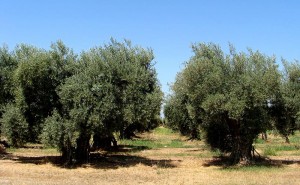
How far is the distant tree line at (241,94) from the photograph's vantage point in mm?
25547

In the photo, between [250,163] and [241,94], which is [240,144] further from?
[241,94]

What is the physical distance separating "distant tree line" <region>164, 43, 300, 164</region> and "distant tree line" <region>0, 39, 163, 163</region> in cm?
368

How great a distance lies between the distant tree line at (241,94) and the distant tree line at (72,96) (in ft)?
12.1

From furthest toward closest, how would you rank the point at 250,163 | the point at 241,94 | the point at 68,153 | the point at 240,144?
the point at 68,153, the point at 240,144, the point at 250,163, the point at 241,94

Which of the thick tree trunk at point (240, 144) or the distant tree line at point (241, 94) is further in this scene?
the thick tree trunk at point (240, 144)

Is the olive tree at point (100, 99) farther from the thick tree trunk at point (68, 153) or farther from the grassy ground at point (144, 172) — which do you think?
the grassy ground at point (144, 172)

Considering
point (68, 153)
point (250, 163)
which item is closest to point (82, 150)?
point (68, 153)

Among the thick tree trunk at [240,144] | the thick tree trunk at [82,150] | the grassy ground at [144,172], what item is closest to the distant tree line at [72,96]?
the thick tree trunk at [82,150]

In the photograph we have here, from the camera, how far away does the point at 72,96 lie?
87.6ft

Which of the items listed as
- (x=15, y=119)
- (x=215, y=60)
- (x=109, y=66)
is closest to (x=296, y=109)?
(x=215, y=60)

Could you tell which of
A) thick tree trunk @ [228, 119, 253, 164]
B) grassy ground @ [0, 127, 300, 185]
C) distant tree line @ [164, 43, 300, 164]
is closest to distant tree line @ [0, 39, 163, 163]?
grassy ground @ [0, 127, 300, 185]

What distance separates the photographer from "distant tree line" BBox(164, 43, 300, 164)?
25.5m

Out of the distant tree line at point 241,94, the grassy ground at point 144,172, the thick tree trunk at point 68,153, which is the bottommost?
the grassy ground at point 144,172

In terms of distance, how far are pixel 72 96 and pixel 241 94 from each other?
11.1 metres
